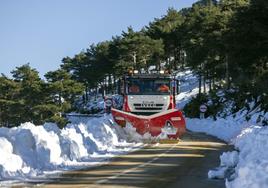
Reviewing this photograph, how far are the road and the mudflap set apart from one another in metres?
3.86

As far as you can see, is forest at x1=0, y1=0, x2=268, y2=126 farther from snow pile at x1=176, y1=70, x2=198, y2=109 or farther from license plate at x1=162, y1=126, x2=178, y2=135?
license plate at x1=162, y1=126, x2=178, y2=135

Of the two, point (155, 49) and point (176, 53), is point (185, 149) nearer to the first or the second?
point (155, 49)

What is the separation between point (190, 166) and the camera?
14.9 meters

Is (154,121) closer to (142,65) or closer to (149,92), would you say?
(149,92)

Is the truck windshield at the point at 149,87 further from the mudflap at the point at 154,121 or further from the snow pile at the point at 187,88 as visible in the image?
the snow pile at the point at 187,88

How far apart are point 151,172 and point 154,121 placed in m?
9.96

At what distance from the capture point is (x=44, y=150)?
47.6ft

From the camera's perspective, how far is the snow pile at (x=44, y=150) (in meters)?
13.0

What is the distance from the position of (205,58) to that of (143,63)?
67.3ft

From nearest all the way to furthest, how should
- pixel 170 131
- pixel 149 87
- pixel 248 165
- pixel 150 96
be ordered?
pixel 248 165 → pixel 170 131 → pixel 150 96 → pixel 149 87

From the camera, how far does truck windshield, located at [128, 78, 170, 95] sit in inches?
952

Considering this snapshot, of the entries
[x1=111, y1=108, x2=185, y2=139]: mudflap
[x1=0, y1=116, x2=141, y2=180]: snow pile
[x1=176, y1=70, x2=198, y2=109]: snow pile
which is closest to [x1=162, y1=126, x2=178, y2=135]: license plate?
[x1=111, y1=108, x2=185, y2=139]: mudflap

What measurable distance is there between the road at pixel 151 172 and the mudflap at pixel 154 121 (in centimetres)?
386

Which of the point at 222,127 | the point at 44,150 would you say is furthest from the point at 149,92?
the point at 222,127
